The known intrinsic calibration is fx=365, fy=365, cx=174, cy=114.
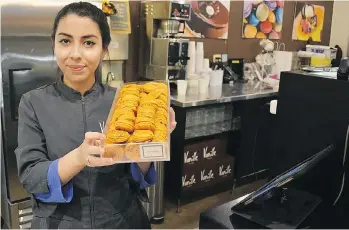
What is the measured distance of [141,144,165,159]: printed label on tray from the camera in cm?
96

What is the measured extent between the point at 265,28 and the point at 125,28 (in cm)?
199

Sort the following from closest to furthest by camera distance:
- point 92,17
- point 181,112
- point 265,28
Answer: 1. point 92,17
2. point 181,112
3. point 265,28

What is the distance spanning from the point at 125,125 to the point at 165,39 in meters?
2.08

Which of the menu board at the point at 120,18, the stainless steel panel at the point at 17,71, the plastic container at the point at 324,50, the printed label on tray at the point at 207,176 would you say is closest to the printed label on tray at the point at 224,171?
the printed label on tray at the point at 207,176

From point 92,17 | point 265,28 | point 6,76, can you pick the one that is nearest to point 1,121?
point 6,76

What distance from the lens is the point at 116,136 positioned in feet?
3.21

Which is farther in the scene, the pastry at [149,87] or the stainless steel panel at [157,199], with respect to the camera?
the stainless steel panel at [157,199]

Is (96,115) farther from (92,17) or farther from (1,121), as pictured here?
(1,121)

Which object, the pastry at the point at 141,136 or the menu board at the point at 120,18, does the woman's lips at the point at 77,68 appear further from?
the menu board at the point at 120,18

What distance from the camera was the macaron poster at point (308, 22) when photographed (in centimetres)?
466

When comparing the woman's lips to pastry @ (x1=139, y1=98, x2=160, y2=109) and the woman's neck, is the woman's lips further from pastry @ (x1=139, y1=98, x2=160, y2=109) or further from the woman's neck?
pastry @ (x1=139, y1=98, x2=160, y2=109)

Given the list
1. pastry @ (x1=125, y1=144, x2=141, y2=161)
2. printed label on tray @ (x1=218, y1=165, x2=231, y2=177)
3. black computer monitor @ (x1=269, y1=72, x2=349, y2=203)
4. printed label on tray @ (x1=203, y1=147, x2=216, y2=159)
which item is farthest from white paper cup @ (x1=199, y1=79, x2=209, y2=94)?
pastry @ (x1=125, y1=144, x2=141, y2=161)

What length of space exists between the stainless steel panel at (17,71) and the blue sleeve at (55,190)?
134 cm

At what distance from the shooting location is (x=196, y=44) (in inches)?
135
